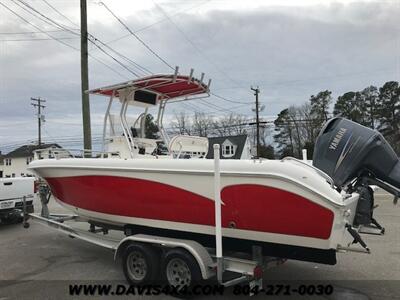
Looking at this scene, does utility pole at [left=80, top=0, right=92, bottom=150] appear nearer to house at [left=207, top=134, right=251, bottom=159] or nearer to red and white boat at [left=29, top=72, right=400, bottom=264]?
house at [left=207, top=134, right=251, bottom=159]

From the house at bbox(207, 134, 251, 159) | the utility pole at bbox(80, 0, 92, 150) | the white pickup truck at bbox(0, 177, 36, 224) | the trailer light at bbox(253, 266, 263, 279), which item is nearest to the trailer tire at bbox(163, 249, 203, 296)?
the trailer light at bbox(253, 266, 263, 279)

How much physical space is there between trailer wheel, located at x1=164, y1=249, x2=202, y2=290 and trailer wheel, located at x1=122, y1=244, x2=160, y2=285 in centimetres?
18

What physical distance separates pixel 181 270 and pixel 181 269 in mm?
12

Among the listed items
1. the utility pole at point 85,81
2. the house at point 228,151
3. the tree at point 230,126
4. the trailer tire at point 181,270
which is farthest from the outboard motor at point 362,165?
the tree at point 230,126

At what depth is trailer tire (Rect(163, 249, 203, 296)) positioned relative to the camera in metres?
5.37

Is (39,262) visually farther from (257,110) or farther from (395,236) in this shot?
(257,110)

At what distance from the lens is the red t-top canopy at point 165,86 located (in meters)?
7.52

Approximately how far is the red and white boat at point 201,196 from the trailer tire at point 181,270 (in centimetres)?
35

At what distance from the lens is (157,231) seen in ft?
20.5

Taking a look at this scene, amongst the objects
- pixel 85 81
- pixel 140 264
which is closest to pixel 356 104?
pixel 85 81

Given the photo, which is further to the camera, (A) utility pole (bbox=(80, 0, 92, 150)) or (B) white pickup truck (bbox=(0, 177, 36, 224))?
(A) utility pole (bbox=(80, 0, 92, 150))

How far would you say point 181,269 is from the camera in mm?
5598

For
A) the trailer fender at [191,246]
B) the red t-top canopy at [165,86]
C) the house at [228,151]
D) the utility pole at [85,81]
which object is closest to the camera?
the trailer fender at [191,246]

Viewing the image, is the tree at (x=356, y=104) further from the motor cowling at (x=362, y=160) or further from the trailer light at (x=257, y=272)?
the trailer light at (x=257, y=272)
